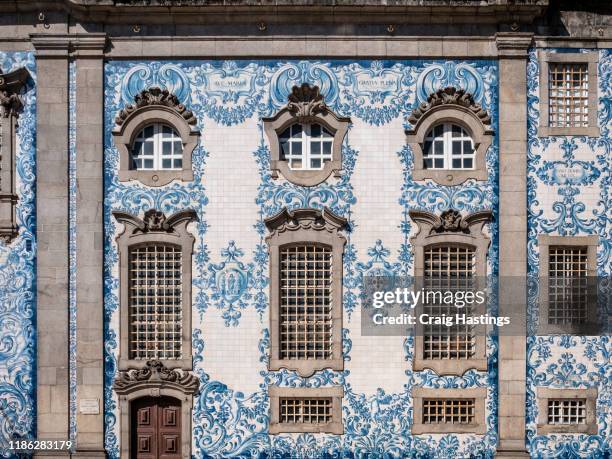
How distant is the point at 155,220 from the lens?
1191cm

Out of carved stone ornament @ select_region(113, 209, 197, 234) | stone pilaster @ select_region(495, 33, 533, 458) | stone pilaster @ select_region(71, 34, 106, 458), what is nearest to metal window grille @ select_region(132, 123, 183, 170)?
stone pilaster @ select_region(71, 34, 106, 458)

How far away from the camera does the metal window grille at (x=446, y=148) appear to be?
39.8ft

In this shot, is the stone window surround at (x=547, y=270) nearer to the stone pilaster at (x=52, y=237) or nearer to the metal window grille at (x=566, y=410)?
the metal window grille at (x=566, y=410)

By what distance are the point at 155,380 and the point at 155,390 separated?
0.19 metres

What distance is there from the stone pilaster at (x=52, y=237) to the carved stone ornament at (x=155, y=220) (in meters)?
1.15

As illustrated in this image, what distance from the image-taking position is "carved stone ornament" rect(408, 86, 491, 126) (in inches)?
468

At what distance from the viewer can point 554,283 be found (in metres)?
12.0

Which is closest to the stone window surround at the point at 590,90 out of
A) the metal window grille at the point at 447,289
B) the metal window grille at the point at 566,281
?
the metal window grille at the point at 566,281

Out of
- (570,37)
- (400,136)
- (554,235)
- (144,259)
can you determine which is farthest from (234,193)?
(570,37)

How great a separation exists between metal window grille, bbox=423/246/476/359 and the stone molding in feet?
25.8

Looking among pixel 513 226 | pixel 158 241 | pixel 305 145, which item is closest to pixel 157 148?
pixel 158 241

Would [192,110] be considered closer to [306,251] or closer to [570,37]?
[306,251]

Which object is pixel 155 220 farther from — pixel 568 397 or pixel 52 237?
pixel 568 397

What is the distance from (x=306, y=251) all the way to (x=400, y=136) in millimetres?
2820
